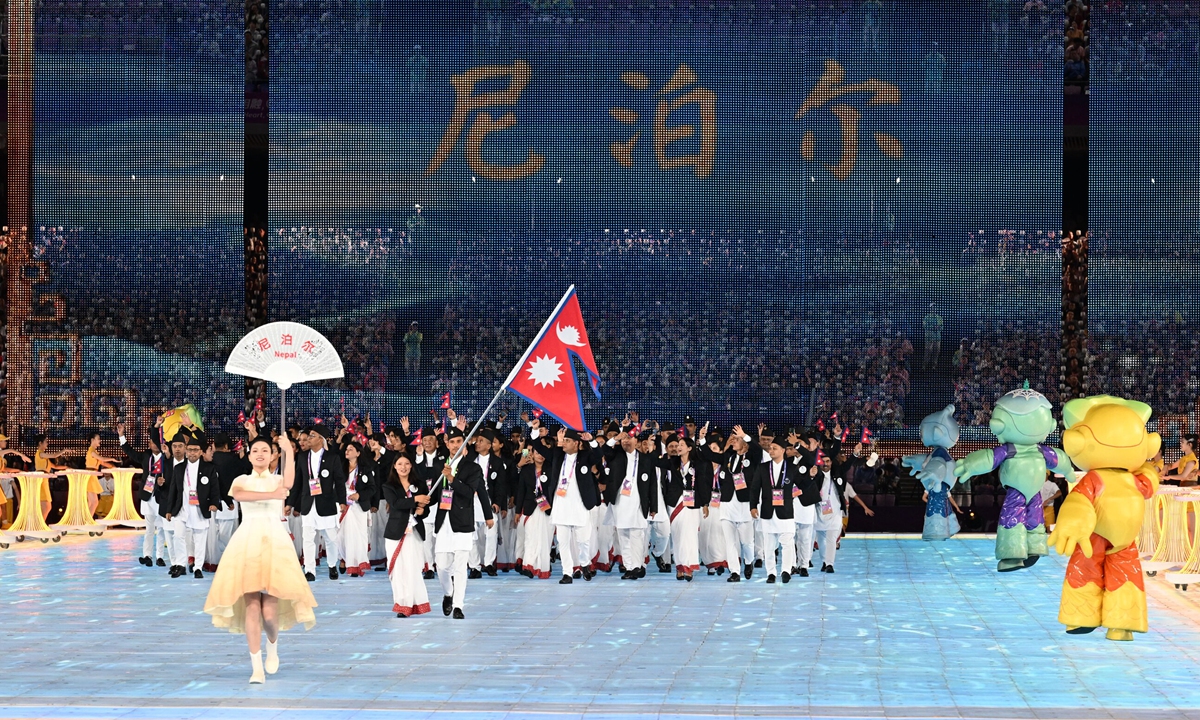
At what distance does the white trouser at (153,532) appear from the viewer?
47.9 feet

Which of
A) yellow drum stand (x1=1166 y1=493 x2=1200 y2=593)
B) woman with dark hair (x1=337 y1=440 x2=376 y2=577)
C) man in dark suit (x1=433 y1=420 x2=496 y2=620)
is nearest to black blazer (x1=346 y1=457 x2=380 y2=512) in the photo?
woman with dark hair (x1=337 y1=440 x2=376 y2=577)

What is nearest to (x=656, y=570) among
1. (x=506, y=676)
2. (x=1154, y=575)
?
(x=1154, y=575)

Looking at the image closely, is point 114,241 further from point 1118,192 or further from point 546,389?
point 1118,192

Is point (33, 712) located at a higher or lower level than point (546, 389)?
lower

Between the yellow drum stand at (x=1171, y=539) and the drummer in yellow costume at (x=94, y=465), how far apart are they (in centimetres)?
1192

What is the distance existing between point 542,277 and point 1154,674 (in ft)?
39.1

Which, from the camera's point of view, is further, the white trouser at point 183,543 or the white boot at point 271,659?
the white trouser at point 183,543

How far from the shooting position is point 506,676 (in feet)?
27.6

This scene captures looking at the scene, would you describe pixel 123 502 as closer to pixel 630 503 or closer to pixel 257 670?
pixel 630 503

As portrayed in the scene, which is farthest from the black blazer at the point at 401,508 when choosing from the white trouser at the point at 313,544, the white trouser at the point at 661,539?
the white trouser at the point at 661,539

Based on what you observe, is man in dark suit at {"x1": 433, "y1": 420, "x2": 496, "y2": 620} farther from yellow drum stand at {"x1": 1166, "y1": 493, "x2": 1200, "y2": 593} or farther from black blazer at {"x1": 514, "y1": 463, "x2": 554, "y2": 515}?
yellow drum stand at {"x1": 1166, "y1": 493, "x2": 1200, "y2": 593}

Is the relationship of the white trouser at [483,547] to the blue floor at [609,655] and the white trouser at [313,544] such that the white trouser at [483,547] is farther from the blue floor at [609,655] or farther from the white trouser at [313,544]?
the white trouser at [313,544]

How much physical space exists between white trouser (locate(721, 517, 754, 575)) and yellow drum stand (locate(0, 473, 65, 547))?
7.87m

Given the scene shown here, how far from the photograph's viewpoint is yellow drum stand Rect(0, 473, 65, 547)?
17.0m
